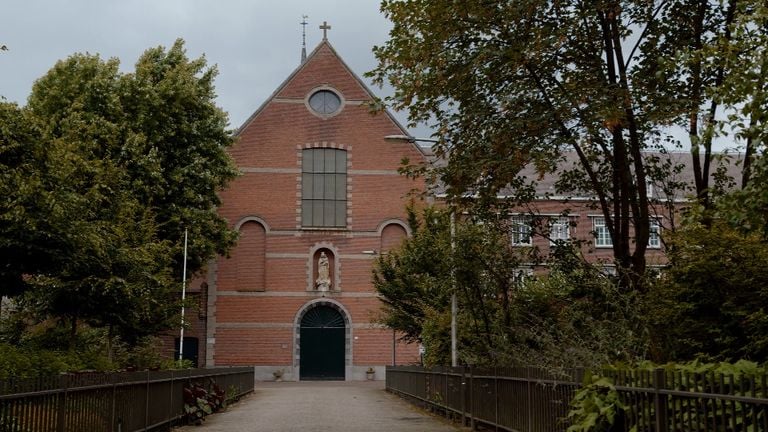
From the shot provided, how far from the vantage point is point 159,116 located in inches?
1383

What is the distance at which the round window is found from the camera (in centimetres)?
4975

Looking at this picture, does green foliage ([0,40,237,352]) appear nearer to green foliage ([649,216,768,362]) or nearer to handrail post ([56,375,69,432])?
handrail post ([56,375,69,432])

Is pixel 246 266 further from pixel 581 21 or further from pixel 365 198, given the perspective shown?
pixel 581 21

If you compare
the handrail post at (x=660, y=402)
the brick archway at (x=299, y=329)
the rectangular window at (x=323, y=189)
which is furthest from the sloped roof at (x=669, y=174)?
the brick archway at (x=299, y=329)

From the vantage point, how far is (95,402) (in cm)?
1124

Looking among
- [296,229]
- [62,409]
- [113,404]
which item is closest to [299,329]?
[296,229]

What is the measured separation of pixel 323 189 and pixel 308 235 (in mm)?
2711

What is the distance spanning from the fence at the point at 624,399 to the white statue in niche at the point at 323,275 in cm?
2628

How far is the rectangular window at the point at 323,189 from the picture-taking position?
160 feet

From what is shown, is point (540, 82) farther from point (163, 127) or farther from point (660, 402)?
point (163, 127)

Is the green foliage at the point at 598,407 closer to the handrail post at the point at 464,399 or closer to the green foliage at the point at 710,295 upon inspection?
the green foliage at the point at 710,295

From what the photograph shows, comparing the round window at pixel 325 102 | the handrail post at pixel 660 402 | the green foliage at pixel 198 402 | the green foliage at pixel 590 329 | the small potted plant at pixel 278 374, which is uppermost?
the round window at pixel 325 102

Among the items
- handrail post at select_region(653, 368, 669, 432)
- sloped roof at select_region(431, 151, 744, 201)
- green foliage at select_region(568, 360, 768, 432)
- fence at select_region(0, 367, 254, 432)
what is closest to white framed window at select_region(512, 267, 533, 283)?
sloped roof at select_region(431, 151, 744, 201)

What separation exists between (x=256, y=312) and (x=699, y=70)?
117 ft
